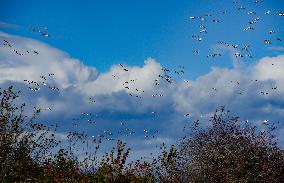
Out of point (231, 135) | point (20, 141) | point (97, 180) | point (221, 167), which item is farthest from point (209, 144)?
point (97, 180)

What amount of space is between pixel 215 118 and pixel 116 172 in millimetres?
16971

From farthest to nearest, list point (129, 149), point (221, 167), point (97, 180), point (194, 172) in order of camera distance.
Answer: point (194, 172) → point (221, 167) → point (97, 180) → point (129, 149)

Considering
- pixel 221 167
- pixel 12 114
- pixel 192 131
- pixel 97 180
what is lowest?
pixel 97 180

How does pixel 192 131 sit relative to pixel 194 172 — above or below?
above

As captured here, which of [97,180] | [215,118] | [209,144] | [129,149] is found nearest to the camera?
[129,149]

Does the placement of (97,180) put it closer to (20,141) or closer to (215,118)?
(20,141)

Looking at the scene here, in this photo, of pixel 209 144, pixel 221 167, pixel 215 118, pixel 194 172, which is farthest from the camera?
pixel 215 118

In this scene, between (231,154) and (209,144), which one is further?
(209,144)

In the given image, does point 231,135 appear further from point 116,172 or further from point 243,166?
point 116,172

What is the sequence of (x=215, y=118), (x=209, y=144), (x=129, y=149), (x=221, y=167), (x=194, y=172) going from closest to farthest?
1. (x=129, y=149)
2. (x=221, y=167)
3. (x=194, y=172)
4. (x=209, y=144)
5. (x=215, y=118)

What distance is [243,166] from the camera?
72.9 feet

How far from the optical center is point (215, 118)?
1111 inches

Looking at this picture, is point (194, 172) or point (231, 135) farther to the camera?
point (231, 135)

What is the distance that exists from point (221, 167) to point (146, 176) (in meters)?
9.49
